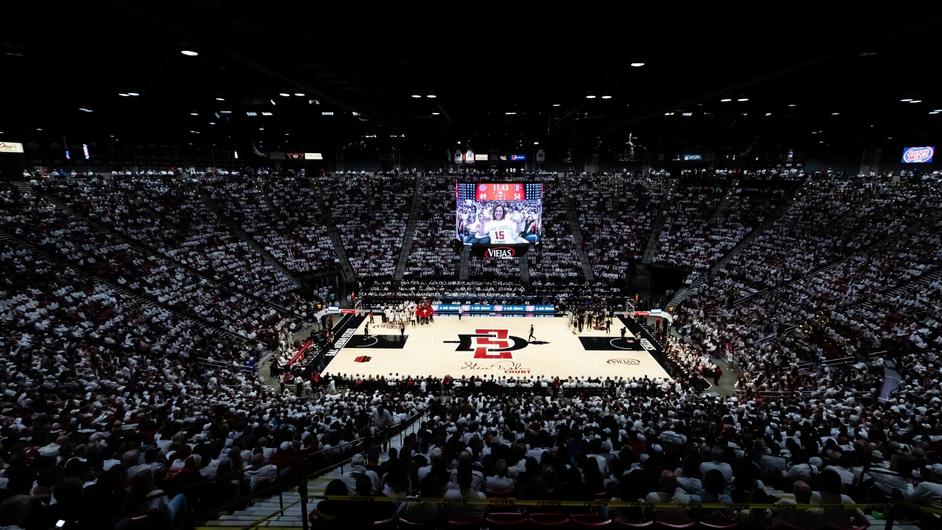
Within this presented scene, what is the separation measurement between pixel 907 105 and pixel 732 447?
17784mm

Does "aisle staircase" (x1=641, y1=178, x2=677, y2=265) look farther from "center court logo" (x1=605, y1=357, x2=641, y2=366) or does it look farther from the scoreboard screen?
"center court logo" (x1=605, y1=357, x2=641, y2=366)

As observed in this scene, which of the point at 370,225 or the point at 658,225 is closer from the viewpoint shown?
the point at 658,225

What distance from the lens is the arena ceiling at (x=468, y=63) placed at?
9.20 m

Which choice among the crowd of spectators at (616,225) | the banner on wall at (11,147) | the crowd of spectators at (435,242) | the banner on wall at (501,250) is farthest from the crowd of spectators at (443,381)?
the banner on wall at (501,250)


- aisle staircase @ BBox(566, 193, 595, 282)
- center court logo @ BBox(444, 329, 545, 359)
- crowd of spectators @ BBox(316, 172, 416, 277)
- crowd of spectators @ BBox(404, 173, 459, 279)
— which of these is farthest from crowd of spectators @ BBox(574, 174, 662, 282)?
crowd of spectators @ BBox(316, 172, 416, 277)

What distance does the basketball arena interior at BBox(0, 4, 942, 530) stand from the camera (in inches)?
279

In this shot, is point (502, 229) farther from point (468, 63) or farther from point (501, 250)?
point (468, 63)

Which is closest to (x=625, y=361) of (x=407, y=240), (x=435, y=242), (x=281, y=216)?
(x=435, y=242)

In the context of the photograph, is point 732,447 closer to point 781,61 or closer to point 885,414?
point 885,414

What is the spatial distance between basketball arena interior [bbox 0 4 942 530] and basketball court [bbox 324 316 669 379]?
1.10ft

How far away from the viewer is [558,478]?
6.72 meters

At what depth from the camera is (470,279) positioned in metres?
39.9

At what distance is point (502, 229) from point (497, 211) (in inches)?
51.8

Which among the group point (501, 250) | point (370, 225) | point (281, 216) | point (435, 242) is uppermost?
point (281, 216)
